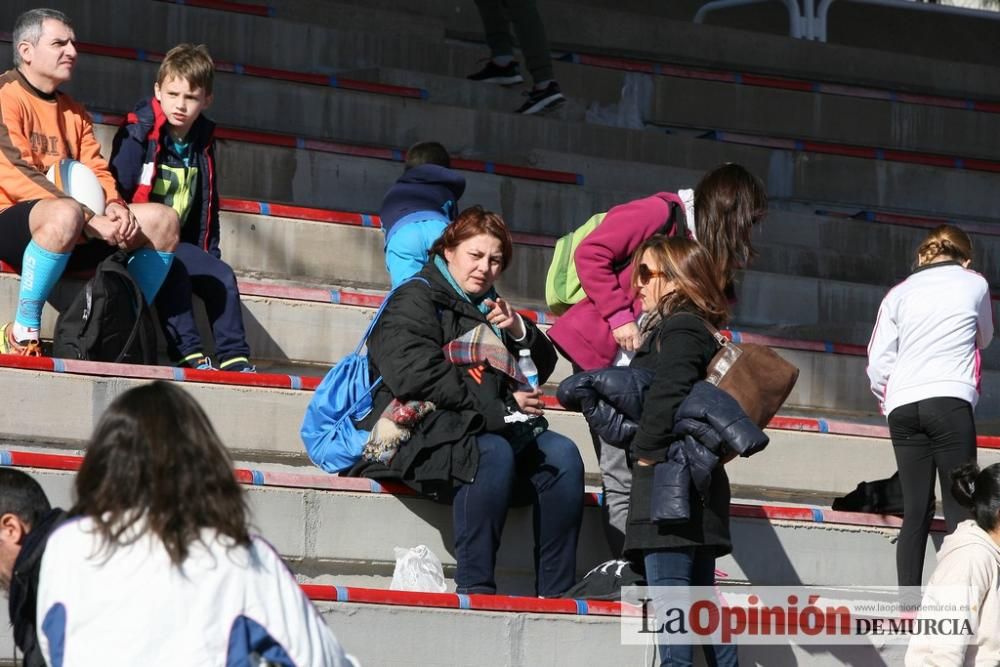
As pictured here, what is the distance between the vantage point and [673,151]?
9.05 meters

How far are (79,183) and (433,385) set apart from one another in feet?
5.52

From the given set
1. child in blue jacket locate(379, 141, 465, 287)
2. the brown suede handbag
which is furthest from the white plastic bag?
child in blue jacket locate(379, 141, 465, 287)

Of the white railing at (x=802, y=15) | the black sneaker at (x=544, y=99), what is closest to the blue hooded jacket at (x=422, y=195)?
the black sneaker at (x=544, y=99)

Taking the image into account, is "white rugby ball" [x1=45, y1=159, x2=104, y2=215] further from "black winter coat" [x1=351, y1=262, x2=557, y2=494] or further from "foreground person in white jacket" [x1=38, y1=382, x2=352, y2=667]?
"foreground person in white jacket" [x1=38, y1=382, x2=352, y2=667]

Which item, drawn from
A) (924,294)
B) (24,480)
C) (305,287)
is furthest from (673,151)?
(24,480)

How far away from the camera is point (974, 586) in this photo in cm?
418

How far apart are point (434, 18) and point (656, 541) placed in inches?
243

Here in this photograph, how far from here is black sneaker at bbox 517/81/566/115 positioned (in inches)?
349

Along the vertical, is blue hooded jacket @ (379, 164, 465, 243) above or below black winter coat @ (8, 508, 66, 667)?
above

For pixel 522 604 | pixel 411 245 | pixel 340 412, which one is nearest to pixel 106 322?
pixel 340 412

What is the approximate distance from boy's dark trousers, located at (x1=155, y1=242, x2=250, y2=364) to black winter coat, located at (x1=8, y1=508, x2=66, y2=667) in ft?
8.53

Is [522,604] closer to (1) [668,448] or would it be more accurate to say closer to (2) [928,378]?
(1) [668,448]

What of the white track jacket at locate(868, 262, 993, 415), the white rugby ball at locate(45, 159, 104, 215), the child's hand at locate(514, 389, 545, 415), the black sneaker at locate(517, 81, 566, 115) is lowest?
the child's hand at locate(514, 389, 545, 415)

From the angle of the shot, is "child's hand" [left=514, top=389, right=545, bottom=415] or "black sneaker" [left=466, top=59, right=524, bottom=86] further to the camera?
"black sneaker" [left=466, top=59, right=524, bottom=86]
